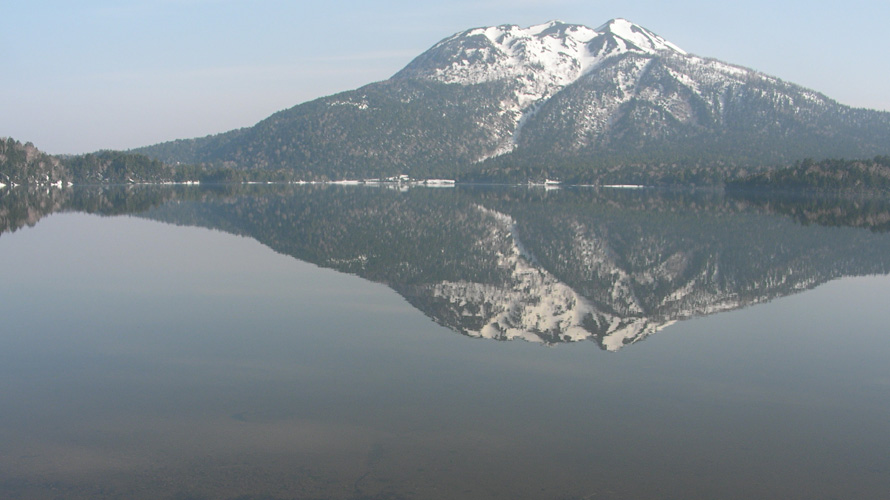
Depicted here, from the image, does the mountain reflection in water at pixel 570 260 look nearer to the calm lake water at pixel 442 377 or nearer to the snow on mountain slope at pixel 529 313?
the snow on mountain slope at pixel 529 313

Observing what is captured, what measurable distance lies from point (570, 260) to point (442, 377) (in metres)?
21.7

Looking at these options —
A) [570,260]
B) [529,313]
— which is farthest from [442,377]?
[570,260]

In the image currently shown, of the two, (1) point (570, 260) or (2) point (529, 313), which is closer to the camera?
(2) point (529, 313)

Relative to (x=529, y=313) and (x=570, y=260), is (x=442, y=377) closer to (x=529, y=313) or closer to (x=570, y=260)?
(x=529, y=313)

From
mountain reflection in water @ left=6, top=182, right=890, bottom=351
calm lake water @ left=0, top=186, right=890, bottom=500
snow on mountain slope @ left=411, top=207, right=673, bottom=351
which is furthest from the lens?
mountain reflection in water @ left=6, top=182, right=890, bottom=351

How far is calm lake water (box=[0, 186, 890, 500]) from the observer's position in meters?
11.9

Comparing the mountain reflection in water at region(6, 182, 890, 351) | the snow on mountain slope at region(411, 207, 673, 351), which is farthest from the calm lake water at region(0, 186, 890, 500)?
the mountain reflection in water at region(6, 182, 890, 351)

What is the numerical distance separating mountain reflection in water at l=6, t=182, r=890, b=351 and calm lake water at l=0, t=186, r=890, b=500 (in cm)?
25

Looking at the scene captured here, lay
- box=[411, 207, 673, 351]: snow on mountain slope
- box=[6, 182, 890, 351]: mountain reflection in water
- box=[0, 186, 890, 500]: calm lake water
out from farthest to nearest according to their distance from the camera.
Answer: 1. box=[6, 182, 890, 351]: mountain reflection in water
2. box=[411, 207, 673, 351]: snow on mountain slope
3. box=[0, 186, 890, 500]: calm lake water

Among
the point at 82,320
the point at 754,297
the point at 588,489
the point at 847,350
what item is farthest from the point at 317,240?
the point at 588,489

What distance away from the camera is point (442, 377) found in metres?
17.1

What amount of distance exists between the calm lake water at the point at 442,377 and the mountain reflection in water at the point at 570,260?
0.25m

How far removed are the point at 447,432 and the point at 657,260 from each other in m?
27.0

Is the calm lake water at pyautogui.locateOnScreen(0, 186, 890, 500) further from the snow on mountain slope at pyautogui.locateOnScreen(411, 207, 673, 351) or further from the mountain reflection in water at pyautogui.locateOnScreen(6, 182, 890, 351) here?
the mountain reflection in water at pyautogui.locateOnScreen(6, 182, 890, 351)
